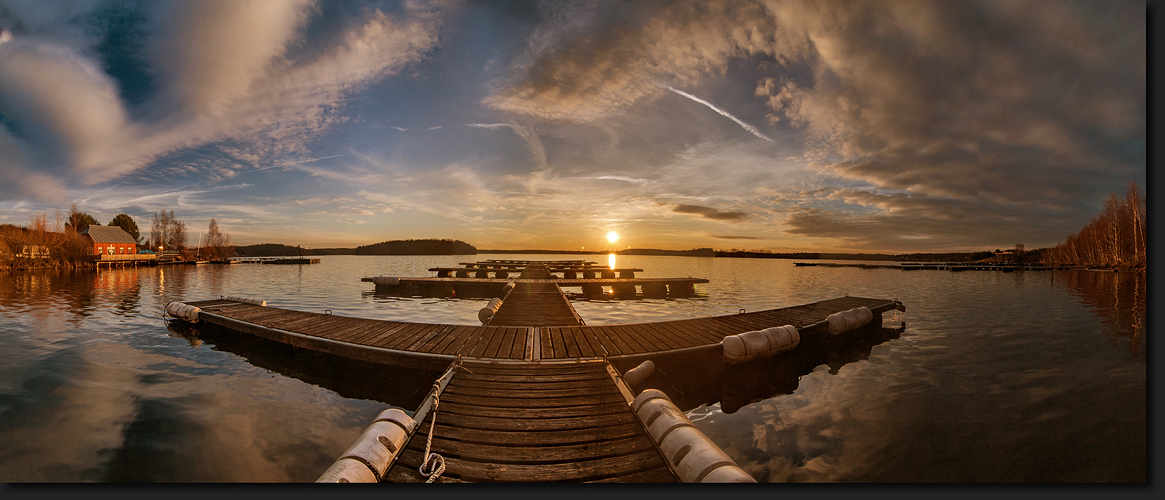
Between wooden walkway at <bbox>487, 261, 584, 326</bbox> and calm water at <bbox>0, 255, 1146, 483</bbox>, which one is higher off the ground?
wooden walkway at <bbox>487, 261, 584, 326</bbox>

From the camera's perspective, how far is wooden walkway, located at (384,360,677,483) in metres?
3.15

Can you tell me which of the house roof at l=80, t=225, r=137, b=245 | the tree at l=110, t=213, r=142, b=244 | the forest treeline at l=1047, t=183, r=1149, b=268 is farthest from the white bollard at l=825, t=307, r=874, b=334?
the tree at l=110, t=213, r=142, b=244

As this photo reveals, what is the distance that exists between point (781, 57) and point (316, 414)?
10.3 metres

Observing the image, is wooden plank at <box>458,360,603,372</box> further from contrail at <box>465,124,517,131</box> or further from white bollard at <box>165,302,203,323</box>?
white bollard at <box>165,302,203,323</box>

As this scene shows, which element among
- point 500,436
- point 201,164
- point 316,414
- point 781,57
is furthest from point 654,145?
point 201,164

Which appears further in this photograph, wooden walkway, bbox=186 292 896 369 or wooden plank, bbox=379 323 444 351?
wooden plank, bbox=379 323 444 351

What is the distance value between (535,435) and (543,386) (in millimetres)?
1662

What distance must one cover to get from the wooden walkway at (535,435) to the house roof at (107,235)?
5043cm

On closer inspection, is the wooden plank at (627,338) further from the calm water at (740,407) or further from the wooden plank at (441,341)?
the wooden plank at (441,341)

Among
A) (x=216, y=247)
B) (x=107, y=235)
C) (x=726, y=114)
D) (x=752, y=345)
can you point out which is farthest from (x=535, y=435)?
(x=216, y=247)

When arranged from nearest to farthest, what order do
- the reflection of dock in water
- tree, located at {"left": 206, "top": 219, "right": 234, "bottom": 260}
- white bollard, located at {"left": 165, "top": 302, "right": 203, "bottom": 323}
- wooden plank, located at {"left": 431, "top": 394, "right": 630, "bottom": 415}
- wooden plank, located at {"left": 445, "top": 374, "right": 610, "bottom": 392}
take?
the reflection of dock in water, wooden plank, located at {"left": 431, "top": 394, "right": 630, "bottom": 415}, wooden plank, located at {"left": 445, "top": 374, "right": 610, "bottom": 392}, white bollard, located at {"left": 165, "top": 302, "right": 203, "bottom": 323}, tree, located at {"left": 206, "top": 219, "right": 234, "bottom": 260}

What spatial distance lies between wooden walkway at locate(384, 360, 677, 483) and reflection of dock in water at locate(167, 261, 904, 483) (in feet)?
0.05

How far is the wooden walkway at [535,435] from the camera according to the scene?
124 inches

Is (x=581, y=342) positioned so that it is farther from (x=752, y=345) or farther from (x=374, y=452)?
(x=374, y=452)
